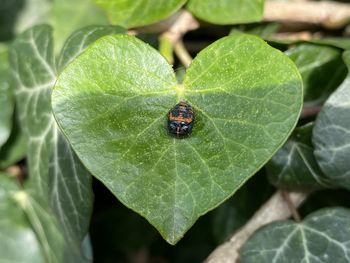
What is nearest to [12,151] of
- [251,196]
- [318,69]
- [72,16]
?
[72,16]

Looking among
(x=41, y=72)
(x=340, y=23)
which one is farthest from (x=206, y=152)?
(x=340, y=23)

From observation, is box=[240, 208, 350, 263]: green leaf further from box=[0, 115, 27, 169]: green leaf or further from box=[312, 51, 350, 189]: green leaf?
box=[0, 115, 27, 169]: green leaf

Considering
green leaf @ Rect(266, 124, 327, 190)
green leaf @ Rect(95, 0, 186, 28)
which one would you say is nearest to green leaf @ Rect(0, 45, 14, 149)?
green leaf @ Rect(95, 0, 186, 28)

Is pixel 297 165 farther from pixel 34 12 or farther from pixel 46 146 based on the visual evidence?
pixel 34 12

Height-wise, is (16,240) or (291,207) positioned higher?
(291,207)

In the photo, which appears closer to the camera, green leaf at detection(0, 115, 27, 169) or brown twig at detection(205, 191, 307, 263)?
brown twig at detection(205, 191, 307, 263)

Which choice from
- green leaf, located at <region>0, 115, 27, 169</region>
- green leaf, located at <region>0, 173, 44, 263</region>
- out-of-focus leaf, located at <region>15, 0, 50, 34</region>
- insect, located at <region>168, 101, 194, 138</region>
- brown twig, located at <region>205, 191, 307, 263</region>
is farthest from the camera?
out-of-focus leaf, located at <region>15, 0, 50, 34</region>
